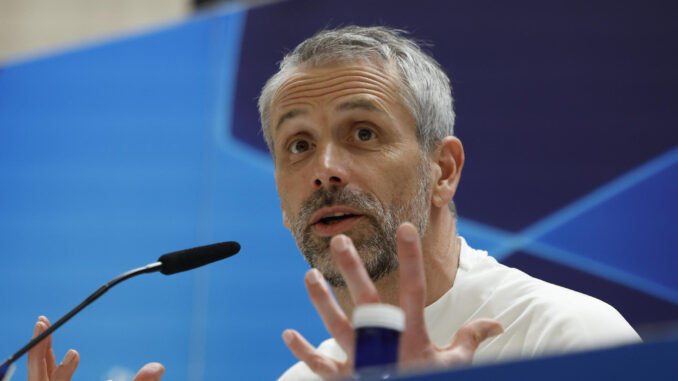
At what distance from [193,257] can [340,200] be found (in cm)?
36

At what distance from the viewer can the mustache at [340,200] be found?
143 centimetres

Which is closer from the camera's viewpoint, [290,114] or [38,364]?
[38,364]

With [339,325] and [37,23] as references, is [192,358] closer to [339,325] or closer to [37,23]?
[339,325]

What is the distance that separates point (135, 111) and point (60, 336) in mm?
826

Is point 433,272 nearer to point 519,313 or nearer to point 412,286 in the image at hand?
point 519,313

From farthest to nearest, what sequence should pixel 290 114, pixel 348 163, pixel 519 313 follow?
pixel 290 114, pixel 348 163, pixel 519 313

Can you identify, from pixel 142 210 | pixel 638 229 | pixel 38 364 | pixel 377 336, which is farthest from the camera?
pixel 142 210

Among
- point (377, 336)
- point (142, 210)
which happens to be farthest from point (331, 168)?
point (142, 210)

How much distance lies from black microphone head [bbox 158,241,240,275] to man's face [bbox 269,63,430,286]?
1.00 feet

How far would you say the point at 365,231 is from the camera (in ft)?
4.70

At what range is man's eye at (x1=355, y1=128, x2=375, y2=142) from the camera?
152 centimetres

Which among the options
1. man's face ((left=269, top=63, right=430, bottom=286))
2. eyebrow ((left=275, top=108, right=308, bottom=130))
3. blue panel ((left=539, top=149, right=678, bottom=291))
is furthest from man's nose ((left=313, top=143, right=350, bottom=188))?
blue panel ((left=539, top=149, right=678, bottom=291))

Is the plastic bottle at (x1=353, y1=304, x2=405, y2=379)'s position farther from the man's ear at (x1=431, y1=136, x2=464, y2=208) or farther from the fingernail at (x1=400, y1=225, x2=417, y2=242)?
the man's ear at (x1=431, y1=136, x2=464, y2=208)

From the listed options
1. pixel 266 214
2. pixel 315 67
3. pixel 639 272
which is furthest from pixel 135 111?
pixel 639 272
